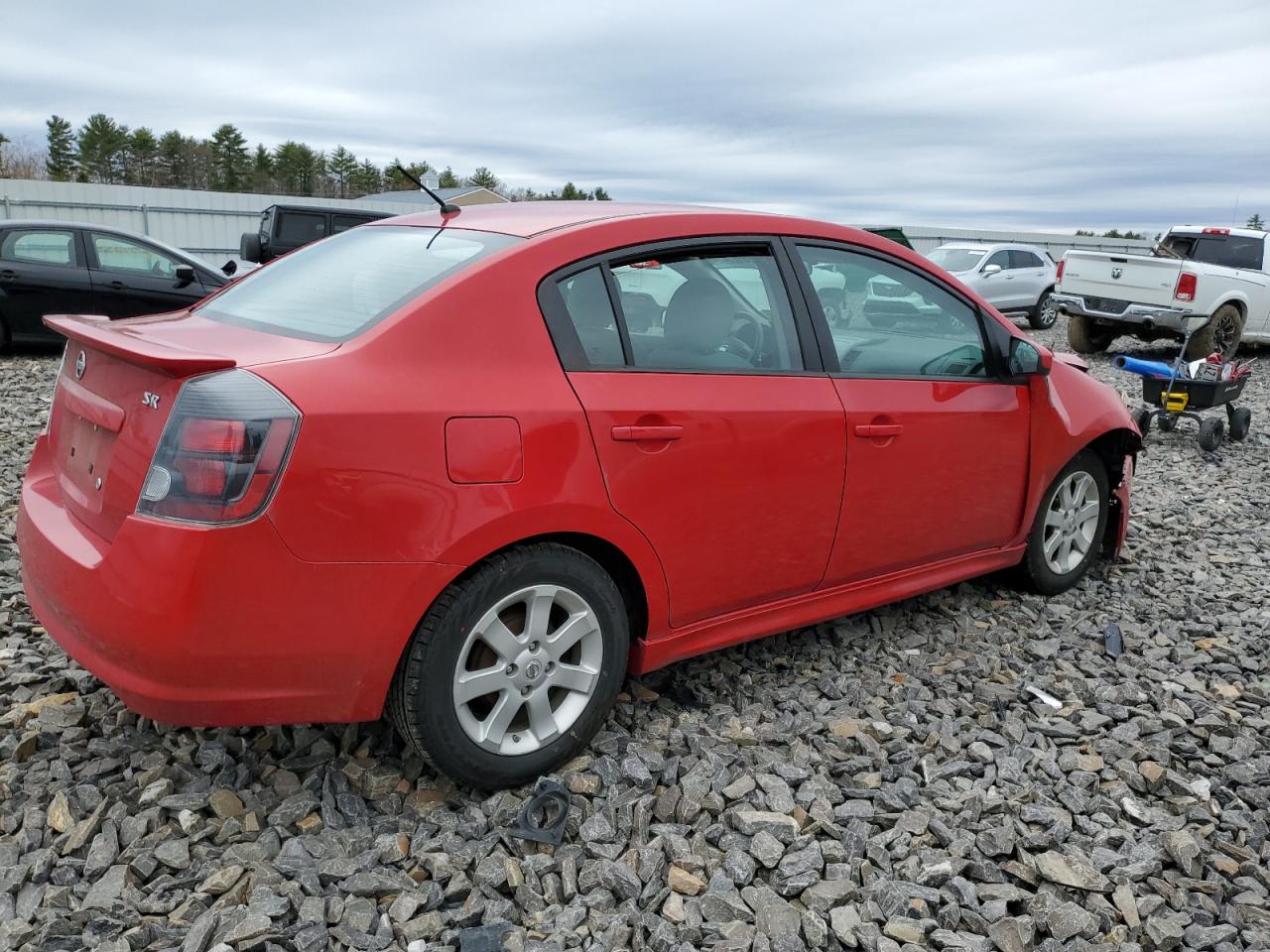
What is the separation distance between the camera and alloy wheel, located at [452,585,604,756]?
2.78 m

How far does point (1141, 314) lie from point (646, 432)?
1264cm

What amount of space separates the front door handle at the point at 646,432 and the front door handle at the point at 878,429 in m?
0.81

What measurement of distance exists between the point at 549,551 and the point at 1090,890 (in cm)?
163

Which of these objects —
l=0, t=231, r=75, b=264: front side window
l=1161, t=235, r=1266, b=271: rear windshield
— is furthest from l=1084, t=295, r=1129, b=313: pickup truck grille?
l=0, t=231, r=75, b=264: front side window

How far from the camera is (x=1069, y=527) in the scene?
470 centimetres

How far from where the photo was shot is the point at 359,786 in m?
2.95

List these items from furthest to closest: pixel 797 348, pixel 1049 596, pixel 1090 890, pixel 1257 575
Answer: pixel 1257 575 < pixel 1049 596 < pixel 797 348 < pixel 1090 890

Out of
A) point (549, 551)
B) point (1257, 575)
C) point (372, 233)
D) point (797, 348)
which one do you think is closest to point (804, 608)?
point (797, 348)

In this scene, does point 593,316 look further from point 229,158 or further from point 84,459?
point 229,158

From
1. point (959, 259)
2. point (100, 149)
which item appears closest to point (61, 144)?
point (100, 149)

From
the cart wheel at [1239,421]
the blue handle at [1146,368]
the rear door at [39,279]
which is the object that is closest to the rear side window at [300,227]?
the rear door at [39,279]

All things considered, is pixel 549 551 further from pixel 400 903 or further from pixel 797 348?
pixel 797 348

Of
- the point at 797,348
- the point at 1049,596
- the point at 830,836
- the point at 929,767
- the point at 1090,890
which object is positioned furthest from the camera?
the point at 1049,596

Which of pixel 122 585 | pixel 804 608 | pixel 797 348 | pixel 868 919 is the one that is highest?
pixel 797 348
